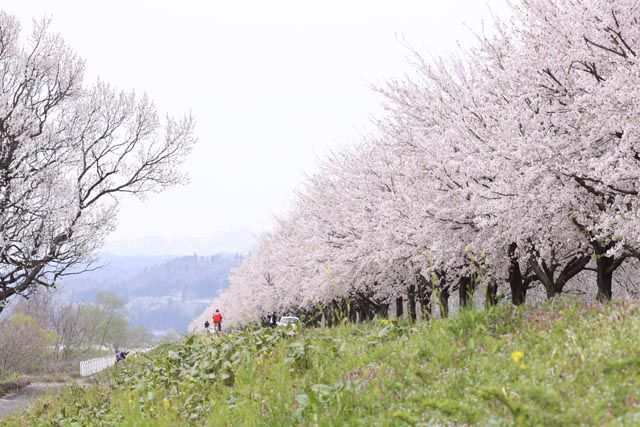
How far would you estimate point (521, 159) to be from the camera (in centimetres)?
1081

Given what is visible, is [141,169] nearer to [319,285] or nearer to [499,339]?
[319,285]

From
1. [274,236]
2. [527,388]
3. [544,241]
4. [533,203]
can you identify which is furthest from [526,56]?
[274,236]

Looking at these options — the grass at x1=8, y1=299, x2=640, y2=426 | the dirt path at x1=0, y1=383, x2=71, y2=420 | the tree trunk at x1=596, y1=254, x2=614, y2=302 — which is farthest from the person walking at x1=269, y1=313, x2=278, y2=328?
the grass at x1=8, y1=299, x2=640, y2=426

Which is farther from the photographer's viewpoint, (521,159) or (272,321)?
Answer: (272,321)

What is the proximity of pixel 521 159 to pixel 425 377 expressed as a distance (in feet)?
19.6

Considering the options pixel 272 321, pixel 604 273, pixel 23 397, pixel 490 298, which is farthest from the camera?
pixel 272 321

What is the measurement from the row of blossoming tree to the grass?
3.32ft

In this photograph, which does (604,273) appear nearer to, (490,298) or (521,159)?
(490,298)

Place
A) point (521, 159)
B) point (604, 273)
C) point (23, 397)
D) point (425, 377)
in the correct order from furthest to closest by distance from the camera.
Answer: point (23, 397) < point (604, 273) < point (521, 159) < point (425, 377)

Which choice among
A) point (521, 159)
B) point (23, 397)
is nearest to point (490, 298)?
point (521, 159)

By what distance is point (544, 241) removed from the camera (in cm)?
1281

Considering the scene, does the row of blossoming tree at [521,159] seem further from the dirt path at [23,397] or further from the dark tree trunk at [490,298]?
the dirt path at [23,397]

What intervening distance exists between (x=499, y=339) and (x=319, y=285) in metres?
20.6

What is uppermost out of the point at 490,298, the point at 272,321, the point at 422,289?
the point at 422,289
